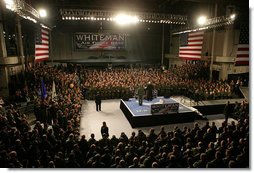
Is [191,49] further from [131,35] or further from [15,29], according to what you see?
[15,29]

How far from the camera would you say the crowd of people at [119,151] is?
17.5ft

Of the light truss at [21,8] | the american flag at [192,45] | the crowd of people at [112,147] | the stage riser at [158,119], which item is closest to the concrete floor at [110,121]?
the stage riser at [158,119]

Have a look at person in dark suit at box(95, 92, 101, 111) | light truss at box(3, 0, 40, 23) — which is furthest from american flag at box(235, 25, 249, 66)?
light truss at box(3, 0, 40, 23)

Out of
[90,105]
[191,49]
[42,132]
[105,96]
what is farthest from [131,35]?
[42,132]

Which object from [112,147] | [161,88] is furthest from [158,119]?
[161,88]

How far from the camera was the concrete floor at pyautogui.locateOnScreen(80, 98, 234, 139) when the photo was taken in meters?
10.4

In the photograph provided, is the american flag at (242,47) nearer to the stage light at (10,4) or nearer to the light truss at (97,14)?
the light truss at (97,14)

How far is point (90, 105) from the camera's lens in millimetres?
14703

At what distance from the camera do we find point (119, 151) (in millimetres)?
5945

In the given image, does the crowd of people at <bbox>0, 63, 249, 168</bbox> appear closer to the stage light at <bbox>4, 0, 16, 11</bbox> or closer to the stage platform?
the stage platform

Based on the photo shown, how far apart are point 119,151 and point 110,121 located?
19.0ft

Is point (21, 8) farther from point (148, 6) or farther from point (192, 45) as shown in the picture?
point (192, 45)

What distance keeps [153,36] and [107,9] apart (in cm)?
1642

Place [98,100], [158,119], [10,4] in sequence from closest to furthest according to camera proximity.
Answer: [10,4] → [158,119] → [98,100]
